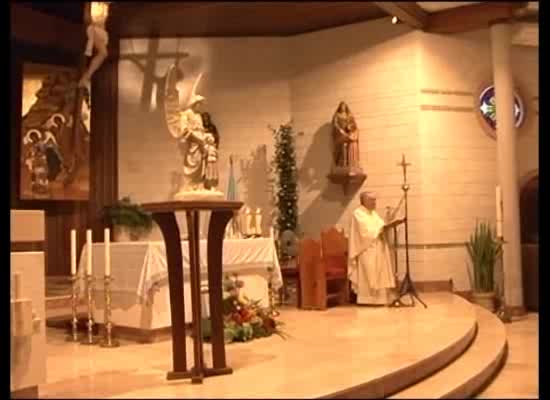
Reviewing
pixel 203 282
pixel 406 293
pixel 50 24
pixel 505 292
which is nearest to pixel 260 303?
pixel 203 282

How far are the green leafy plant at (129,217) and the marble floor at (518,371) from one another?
17.3 feet

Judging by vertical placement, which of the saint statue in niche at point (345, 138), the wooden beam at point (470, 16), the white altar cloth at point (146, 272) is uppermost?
the wooden beam at point (470, 16)

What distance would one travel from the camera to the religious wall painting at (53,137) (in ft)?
30.0

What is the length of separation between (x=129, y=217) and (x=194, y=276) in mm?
5924

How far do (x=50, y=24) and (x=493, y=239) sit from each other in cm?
712

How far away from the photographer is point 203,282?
5809 millimetres

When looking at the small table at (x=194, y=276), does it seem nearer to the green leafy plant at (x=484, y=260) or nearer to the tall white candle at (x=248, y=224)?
the tall white candle at (x=248, y=224)

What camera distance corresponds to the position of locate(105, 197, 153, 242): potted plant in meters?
9.61

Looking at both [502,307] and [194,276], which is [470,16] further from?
[194,276]

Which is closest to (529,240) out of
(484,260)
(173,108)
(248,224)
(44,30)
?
(484,260)

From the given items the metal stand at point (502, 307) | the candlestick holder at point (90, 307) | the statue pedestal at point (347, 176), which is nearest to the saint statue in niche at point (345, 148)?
the statue pedestal at point (347, 176)

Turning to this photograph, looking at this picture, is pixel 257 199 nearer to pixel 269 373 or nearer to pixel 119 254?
pixel 119 254

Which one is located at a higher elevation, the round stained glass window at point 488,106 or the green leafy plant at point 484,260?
the round stained glass window at point 488,106

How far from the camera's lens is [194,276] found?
3965 mm
